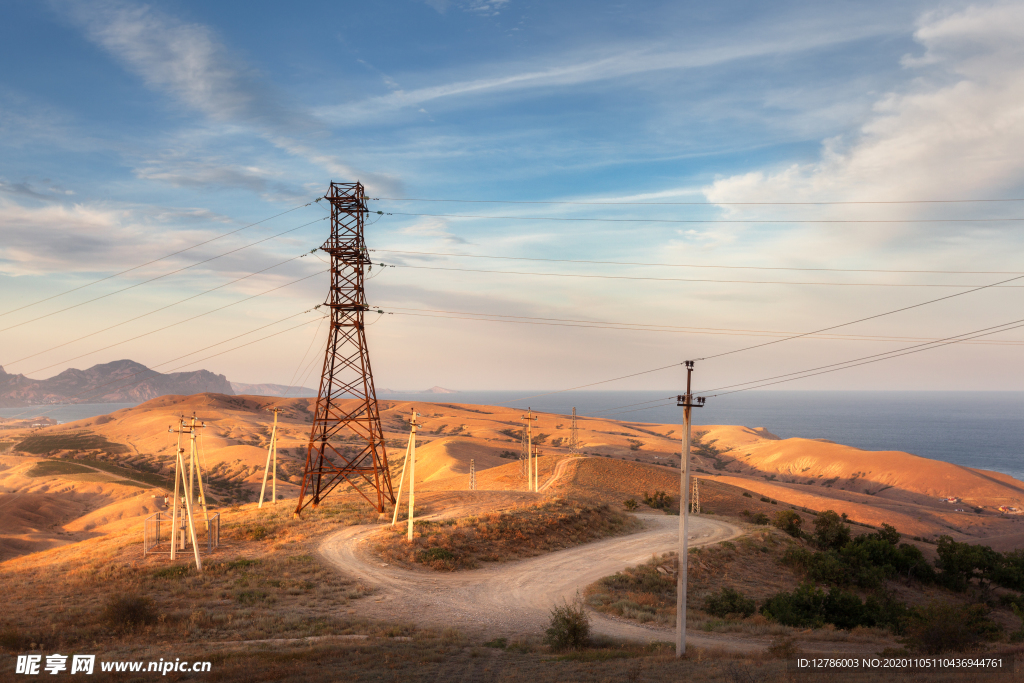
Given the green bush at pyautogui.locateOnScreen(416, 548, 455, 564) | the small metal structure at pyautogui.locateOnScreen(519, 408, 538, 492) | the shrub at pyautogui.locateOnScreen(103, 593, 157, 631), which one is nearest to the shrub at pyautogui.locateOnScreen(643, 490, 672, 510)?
the small metal structure at pyautogui.locateOnScreen(519, 408, 538, 492)

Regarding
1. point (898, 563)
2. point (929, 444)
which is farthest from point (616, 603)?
point (929, 444)

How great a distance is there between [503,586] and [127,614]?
14986 mm

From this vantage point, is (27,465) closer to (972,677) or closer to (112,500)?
(112,500)

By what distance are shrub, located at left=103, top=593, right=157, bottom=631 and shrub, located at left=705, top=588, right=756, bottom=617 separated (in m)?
22.5

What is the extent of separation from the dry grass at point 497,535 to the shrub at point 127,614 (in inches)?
475

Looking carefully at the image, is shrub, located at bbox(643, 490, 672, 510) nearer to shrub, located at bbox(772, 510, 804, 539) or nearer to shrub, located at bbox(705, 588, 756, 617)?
shrub, located at bbox(772, 510, 804, 539)

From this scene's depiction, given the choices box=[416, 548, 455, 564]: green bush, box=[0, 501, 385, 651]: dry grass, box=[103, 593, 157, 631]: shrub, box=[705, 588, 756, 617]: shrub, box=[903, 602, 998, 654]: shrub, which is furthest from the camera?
box=[416, 548, 455, 564]: green bush

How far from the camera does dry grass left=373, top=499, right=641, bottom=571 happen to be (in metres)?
30.3

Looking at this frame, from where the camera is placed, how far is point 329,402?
35094mm

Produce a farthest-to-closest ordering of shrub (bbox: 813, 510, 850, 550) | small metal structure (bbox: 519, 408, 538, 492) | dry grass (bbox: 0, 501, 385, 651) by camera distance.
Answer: small metal structure (bbox: 519, 408, 538, 492), shrub (bbox: 813, 510, 850, 550), dry grass (bbox: 0, 501, 385, 651)

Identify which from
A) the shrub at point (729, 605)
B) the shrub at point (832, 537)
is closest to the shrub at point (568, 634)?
the shrub at point (729, 605)

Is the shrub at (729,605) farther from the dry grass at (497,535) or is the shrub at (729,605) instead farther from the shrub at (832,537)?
the shrub at (832,537)

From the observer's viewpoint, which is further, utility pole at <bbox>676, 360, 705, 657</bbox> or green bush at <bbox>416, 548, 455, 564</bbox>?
green bush at <bbox>416, 548, 455, 564</bbox>

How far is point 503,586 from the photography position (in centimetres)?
2688
